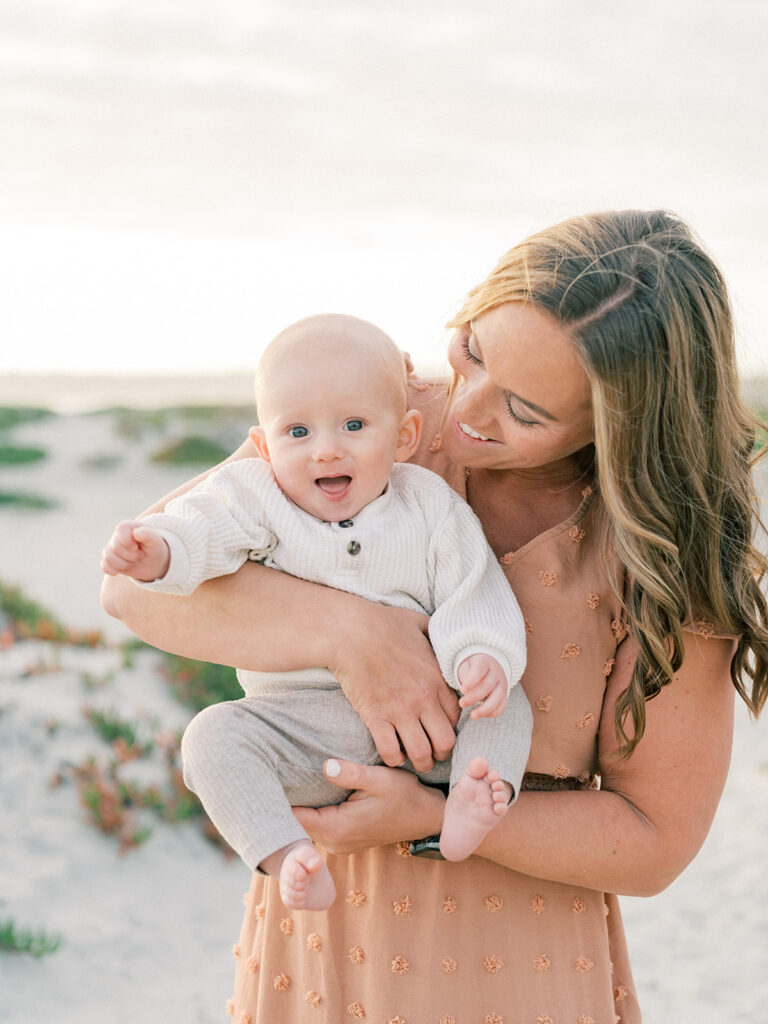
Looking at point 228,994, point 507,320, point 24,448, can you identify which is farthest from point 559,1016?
point 24,448

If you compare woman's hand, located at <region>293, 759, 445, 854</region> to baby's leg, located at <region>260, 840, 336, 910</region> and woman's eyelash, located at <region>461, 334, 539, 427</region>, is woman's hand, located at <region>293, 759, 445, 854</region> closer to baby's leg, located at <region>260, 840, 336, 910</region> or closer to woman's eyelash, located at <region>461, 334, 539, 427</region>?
baby's leg, located at <region>260, 840, 336, 910</region>

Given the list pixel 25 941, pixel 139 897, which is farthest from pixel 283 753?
pixel 139 897

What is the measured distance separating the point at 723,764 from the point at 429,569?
608 millimetres

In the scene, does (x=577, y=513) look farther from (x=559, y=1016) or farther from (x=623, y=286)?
(x=559, y=1016)

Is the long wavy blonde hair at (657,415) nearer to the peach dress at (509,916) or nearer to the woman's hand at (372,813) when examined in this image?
the peach dress at (509,916)

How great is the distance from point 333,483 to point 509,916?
0.82 metres

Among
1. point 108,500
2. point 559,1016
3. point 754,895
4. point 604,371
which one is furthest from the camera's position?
point 108,500

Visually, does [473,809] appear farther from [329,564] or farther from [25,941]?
[25,941]

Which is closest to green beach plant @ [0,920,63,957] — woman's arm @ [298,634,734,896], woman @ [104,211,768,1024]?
woman @ [104,211,768,1024]

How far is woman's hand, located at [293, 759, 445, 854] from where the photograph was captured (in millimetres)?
1795

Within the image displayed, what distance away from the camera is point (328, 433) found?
1.94 m

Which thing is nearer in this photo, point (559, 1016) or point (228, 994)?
point (559, 1016)

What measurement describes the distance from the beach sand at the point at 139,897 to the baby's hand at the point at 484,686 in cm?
406

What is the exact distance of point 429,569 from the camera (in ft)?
6.54
